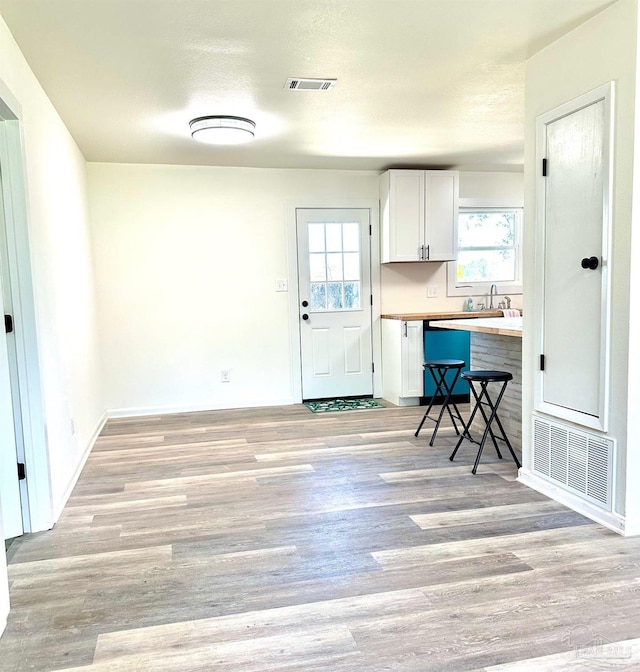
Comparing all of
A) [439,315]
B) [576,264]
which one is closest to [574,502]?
[576,264]

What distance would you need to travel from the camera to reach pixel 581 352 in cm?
252

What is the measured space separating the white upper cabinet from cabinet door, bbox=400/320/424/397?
72cm

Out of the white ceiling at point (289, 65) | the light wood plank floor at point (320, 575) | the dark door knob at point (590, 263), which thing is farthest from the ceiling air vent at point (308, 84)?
the light wood plank floor at point (320, 575)

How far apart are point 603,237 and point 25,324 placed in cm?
269

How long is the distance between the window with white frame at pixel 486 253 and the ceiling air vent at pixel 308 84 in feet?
9.39

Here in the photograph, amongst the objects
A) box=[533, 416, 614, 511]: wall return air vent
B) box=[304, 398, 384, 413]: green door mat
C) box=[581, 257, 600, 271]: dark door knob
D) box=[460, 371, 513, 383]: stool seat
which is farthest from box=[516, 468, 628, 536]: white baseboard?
box=[304, 398, 384, 413]: green door mat

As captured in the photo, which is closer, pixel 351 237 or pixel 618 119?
pixel 618 119

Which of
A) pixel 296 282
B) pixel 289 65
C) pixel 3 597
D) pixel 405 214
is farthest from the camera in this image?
pixel 296 282

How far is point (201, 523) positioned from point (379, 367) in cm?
322

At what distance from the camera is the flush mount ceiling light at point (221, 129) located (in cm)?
353

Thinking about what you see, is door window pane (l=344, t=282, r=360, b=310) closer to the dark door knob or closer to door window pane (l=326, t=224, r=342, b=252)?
door window pane (l=326, t=224, r=342, b=252)

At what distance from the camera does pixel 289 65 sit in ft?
9.08

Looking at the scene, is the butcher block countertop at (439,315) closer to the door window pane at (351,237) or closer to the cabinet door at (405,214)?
the cabinet door at (405,214)

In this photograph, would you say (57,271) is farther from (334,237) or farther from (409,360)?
(409,360)
